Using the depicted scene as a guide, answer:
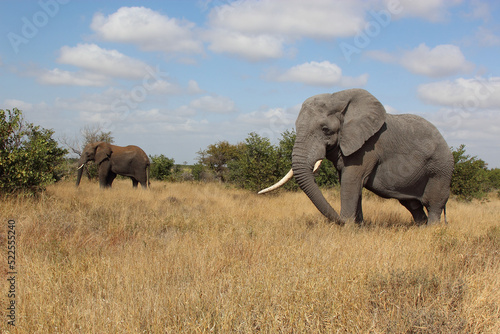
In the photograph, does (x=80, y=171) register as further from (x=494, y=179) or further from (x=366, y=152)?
(x=494, y=179)

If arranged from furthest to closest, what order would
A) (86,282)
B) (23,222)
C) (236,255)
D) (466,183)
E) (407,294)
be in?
(466,183) → (23,222) → (236,255) → (86,282) → (407,294)

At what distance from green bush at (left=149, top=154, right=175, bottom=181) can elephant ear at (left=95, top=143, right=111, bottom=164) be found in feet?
26.8

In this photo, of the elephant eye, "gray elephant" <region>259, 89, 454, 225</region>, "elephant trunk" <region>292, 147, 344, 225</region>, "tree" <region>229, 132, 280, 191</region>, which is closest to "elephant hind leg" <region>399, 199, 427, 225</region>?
"gray elephant" <region>259, 89, 454, 225</region>

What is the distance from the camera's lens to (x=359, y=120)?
22.2 feet

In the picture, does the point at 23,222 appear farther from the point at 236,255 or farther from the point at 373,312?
the point at 373,312

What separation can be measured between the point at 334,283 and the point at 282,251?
131cm

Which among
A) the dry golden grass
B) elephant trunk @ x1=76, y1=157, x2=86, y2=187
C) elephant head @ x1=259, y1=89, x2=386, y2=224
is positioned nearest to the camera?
the dry golden grass

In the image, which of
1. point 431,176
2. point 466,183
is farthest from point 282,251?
point 466,183

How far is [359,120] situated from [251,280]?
13.0 ft

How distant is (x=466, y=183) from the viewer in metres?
16.7

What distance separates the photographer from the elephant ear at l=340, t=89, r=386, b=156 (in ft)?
21.9

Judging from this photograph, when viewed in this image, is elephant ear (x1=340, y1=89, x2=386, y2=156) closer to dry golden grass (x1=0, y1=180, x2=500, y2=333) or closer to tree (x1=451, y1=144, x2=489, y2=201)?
dry golden grass (x1=0, y1=180, x2=500, y2=333)

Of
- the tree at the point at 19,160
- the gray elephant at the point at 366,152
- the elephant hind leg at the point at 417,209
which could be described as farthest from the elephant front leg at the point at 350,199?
the tree at the point at 19,160

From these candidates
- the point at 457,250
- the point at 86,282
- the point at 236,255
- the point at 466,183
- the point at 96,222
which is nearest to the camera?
the point at 86,282
